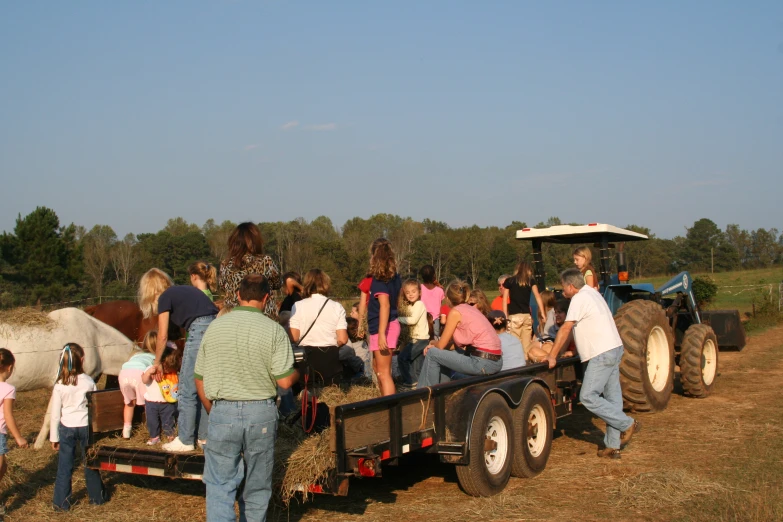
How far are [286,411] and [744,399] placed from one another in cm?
705

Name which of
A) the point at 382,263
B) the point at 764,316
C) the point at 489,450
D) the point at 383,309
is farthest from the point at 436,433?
the point at 764,316

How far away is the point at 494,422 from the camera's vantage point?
19.0 feet

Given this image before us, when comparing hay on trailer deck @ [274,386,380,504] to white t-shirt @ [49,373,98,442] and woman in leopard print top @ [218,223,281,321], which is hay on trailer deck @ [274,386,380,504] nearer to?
woman in leopard print top @ [218,223,281,321]

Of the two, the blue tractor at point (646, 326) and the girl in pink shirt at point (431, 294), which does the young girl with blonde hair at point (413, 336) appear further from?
the blue tractor at point (646, 326)

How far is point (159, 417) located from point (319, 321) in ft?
5.09

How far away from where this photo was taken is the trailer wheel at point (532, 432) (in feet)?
19.7

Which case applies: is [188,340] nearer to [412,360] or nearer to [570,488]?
[412,360]

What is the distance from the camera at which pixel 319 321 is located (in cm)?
649

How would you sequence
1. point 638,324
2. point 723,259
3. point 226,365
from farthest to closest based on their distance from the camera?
point 723,259 < point 638,324 < point 226,365

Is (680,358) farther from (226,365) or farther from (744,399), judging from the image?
(226,365)

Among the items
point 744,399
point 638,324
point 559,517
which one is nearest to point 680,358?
point 744,399

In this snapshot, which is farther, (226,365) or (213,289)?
(213,289)

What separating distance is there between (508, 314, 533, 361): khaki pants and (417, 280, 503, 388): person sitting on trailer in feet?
7.21

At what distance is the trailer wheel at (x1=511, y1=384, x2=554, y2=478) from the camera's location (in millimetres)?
6008
